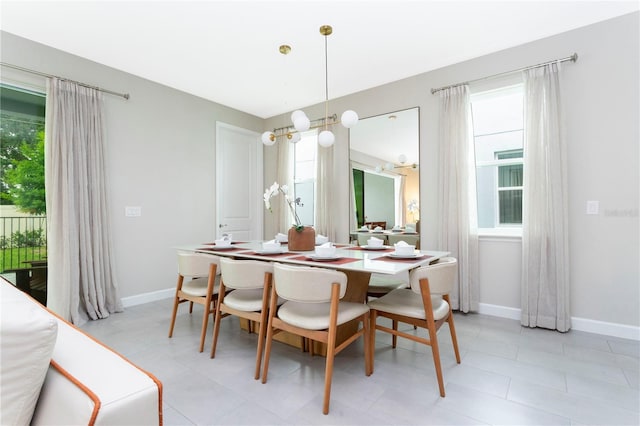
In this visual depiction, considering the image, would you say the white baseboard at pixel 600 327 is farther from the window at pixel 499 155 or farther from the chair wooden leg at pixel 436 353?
the chair wooden leg at pixel 436 353

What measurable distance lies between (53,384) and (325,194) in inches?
151

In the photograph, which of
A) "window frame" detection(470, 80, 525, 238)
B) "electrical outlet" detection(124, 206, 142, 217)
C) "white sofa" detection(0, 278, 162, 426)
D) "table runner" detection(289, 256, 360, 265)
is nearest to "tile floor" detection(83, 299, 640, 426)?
"table runner" detection(289, 256, 360, 265)

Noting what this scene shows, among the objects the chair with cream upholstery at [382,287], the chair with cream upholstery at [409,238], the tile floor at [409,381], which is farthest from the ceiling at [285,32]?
the tile floor at [409,381]

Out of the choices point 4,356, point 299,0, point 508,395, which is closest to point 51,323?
point 4,356

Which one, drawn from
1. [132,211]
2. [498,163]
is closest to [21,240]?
[132,211]

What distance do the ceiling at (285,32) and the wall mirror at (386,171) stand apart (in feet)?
1.96

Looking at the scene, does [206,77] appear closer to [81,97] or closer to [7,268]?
[81,97]

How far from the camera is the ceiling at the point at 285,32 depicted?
2490 mm

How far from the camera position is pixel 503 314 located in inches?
123

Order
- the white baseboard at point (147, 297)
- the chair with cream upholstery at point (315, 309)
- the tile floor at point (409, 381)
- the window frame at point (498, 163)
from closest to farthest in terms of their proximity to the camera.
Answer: the tile floor at point (409, 381)
the chair with cream upholstery at point (315, 309)
the window frame at point (498, 163)
the white baseboard at point (147, 297)

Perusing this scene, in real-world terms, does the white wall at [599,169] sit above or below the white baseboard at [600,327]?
above

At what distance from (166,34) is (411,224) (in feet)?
10.7

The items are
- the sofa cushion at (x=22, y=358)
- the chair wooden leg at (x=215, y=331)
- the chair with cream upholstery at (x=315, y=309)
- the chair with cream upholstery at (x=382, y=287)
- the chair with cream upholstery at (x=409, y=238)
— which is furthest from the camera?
the chair with cream upholstery at (x=409, y=238)

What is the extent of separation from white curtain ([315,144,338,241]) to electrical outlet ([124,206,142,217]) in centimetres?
230
